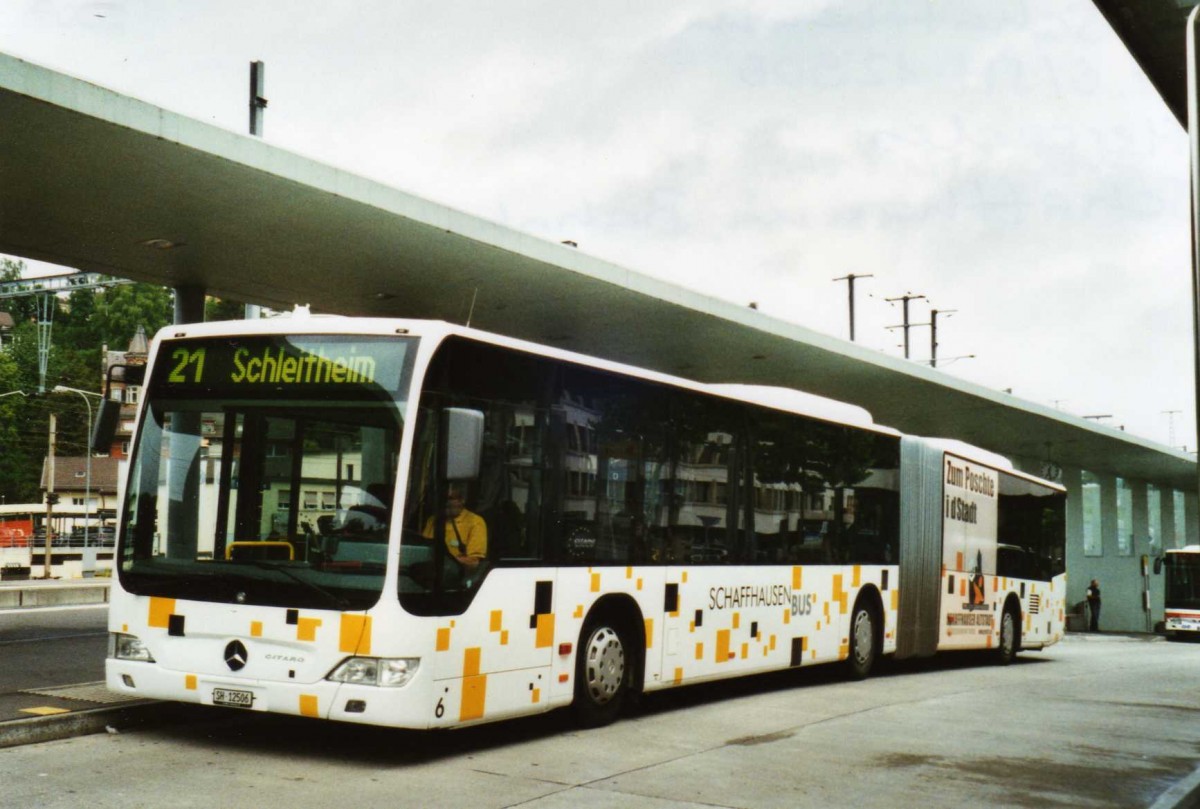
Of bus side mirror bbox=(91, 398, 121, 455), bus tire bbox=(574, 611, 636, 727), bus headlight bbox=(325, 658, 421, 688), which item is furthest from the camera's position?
bus tire bbox=(574, 611, 636, 727)

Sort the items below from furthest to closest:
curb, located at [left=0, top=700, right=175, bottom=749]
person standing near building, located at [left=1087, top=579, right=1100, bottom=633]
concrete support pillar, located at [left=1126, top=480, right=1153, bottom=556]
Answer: concrete support pillar, located at [left=1126, top=480, right=1153, bottom=556]
person standing near building, located at [left=1087, top=579, right=1100, bottom=633]
curb, located at [left=0, top=700, right=175, bottom=749]

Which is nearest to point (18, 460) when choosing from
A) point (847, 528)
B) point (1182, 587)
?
point (1182, 587)

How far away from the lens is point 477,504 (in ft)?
29.3

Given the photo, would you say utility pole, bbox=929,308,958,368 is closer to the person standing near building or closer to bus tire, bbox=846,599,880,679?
the person standing near building

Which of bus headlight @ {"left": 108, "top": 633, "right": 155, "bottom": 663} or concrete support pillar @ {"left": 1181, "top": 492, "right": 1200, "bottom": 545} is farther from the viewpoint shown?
concrete support pillar @ {"left": 1181, "top": 492, "right": 1200, "bottom": 545}

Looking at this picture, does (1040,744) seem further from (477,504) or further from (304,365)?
(304,365)

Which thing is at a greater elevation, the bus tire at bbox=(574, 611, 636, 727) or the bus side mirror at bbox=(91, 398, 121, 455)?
the bus side mirror at bbox=(91, 398, 121, 455)

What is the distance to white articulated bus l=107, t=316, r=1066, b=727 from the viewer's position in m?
8.37

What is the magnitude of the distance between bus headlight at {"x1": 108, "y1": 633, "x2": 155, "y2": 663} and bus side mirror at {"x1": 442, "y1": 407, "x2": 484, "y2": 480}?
2.39m

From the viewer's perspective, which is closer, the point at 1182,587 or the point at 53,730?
the point at 53,730

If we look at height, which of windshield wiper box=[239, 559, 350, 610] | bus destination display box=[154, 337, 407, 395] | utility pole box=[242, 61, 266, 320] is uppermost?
utility pole box=[242, 61, 266, 320]

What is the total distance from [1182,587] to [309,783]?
42.1 meters

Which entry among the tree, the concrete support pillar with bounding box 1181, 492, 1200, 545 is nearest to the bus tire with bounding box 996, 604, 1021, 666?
the concrete support pillar with bounding box 1181, 492, 1200, 545

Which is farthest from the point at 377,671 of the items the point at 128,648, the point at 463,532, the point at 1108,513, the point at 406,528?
the point at 1108,513
